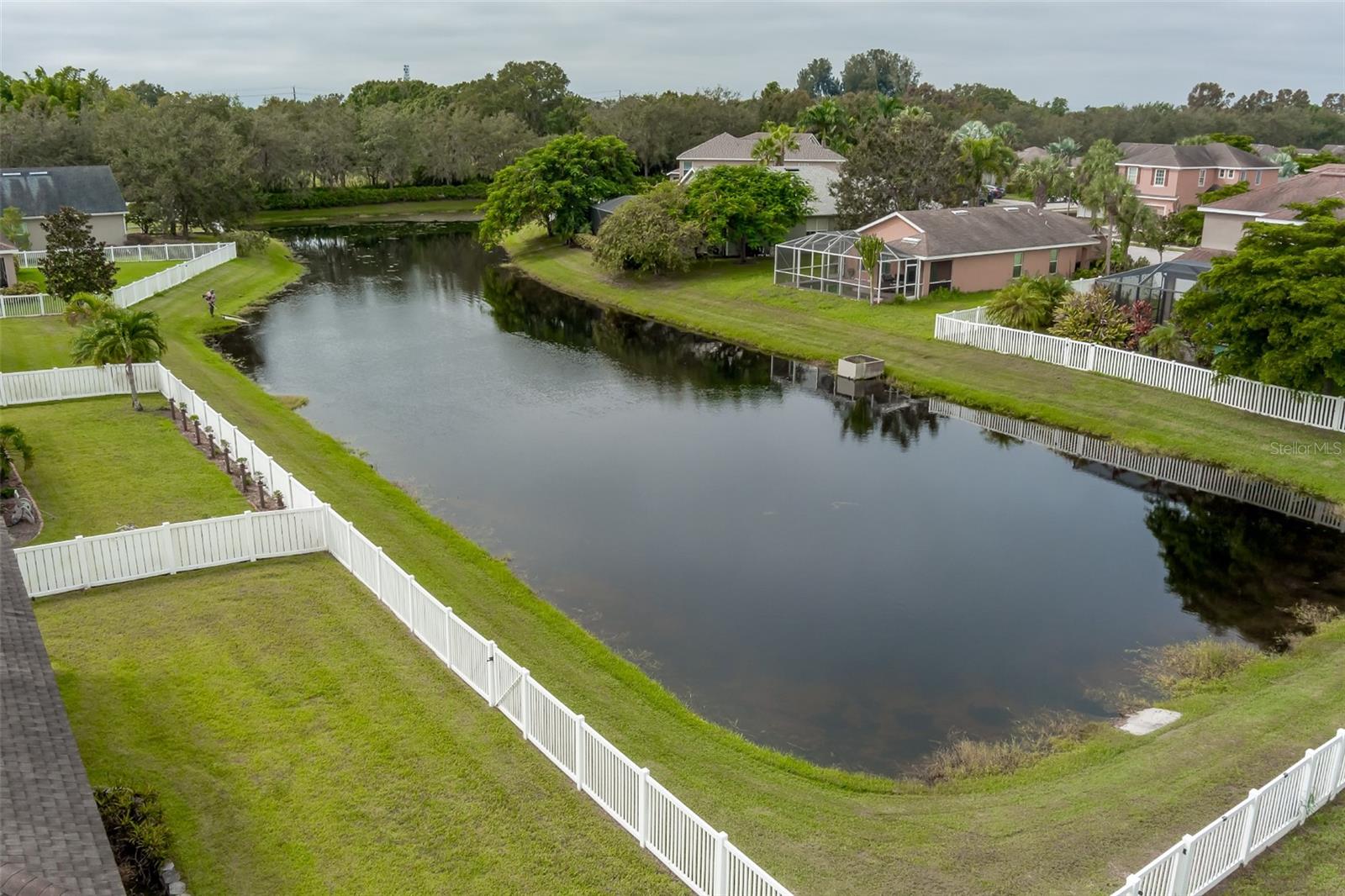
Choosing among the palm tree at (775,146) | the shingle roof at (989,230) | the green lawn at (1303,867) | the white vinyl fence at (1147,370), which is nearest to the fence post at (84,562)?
the green lawn at (1303,867)

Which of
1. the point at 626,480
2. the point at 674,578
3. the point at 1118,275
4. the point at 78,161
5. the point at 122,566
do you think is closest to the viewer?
the point at 122,566

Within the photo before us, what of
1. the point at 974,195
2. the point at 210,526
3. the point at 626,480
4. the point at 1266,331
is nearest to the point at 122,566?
the point at 210,526

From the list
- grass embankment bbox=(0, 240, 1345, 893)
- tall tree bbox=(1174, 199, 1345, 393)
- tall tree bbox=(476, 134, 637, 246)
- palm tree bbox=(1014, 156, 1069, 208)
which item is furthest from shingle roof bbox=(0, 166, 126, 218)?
tall tree bbox=(1174, 199, 1345, 393)

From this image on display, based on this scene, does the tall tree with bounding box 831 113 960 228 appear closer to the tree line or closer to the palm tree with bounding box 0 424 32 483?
the tree line

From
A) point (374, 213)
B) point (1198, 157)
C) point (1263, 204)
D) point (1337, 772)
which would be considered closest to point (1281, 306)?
point (1337, 772)

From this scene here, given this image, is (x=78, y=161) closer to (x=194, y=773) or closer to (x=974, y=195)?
(x=974, y=195)

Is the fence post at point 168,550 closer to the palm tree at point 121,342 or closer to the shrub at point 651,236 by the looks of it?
the palm tree at point 121,342
